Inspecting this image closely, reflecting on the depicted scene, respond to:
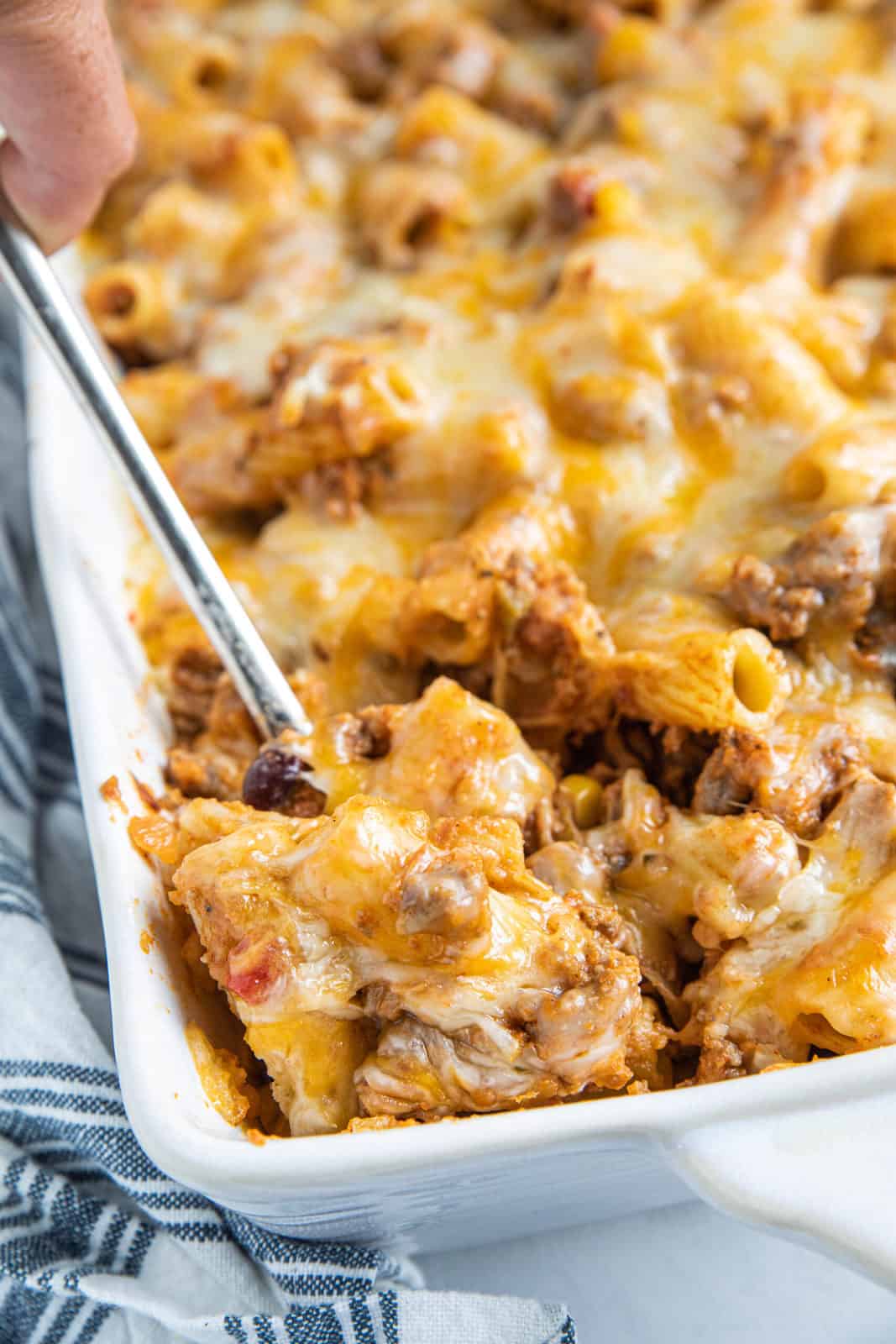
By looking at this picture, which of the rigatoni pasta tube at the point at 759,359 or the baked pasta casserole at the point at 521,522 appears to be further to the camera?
the rigatoni pasta tube at the point at 759,359

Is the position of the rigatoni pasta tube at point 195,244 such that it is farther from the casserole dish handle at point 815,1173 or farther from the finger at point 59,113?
the casserole dish handle at point 815,1173

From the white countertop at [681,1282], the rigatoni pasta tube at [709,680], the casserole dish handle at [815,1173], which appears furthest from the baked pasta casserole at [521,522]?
the white countertop at [681,1282]

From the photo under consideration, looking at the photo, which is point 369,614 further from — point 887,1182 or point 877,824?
point 887,1182

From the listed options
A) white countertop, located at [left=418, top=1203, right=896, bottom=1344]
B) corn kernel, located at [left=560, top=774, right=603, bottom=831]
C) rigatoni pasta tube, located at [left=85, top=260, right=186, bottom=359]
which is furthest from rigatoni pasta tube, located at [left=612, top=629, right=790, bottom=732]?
rigatoni pasta tube, located at [left=85, top=260, right=186, bottom=359]

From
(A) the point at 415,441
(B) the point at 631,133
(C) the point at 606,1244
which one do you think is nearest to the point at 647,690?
(A) the point at 415,441

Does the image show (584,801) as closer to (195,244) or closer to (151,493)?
(151,493)

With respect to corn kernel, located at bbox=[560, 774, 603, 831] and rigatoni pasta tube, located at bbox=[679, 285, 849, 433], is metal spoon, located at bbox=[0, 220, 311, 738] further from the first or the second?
rigatoni pasta tube, located at bbox=[679, 285, 849, 433]

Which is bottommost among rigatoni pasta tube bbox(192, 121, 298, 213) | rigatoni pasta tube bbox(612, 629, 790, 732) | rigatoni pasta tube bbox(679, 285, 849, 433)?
rigatoni pasta tube bbox(612, 629, 790, 732)
